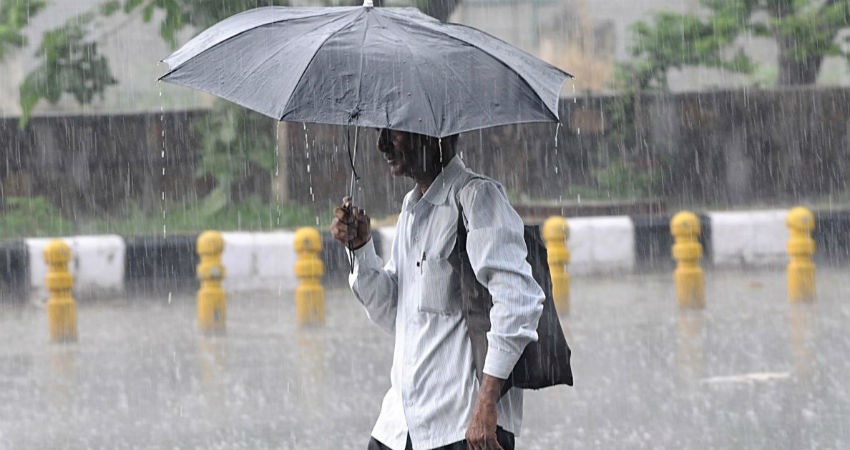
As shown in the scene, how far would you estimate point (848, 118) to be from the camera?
17000 millimetres

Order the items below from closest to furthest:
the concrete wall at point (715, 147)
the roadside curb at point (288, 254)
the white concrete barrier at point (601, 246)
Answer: the roadside curb at point (288, 254) → the white concrete barrier at point (601, 246) → the concrete wall at point (715, 147)

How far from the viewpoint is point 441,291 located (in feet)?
11.0

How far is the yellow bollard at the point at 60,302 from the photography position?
941 cm

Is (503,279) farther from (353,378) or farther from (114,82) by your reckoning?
(114,82)

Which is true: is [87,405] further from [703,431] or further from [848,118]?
[848,118]

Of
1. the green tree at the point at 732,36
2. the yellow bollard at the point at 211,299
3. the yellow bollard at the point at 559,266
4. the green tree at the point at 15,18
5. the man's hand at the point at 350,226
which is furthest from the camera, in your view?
the green tree at the point at 732,36

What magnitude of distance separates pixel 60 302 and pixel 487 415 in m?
6.68

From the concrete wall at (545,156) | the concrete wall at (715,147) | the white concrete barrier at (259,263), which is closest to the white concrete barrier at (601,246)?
the white concrete barrier at (259,263)

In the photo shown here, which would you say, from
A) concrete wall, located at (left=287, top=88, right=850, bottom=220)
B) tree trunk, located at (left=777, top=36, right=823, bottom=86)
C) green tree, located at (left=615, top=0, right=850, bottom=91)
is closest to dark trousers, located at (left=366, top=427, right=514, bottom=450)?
concrete wall, located at (left=287, top=88, right=850, bottom=220)

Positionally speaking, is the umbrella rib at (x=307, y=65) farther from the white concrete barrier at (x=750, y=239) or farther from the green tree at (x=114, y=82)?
→ the green tree at (x=114, y=82)

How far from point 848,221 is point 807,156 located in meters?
3.21

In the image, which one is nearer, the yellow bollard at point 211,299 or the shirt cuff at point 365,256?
the shirt cuff at point 365,256

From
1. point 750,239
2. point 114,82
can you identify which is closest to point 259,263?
point 750,239

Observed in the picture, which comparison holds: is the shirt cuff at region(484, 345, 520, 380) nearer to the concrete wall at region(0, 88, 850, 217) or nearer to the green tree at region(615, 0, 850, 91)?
the concrete wall at region(0, 88, 850, 217)
